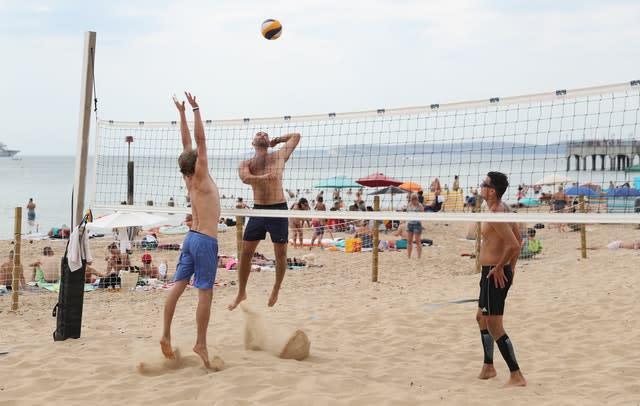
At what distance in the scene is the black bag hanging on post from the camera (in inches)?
228

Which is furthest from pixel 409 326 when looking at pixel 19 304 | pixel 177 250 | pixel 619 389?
pixel 177 250

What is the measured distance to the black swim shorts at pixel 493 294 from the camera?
4.70 metres

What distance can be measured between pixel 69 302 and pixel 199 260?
1713 millimetres

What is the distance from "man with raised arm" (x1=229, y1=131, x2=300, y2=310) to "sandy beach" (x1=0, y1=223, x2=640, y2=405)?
55cm

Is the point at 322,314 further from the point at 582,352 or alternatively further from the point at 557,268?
the point at 557,268

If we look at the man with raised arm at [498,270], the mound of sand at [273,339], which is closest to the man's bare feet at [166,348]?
the mound of sand at [273,339]

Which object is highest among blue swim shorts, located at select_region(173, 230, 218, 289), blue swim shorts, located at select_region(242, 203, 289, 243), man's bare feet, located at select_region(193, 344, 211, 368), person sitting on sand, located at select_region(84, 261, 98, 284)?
blue swim shorts, located at select_region(242, 203, 289, 243)

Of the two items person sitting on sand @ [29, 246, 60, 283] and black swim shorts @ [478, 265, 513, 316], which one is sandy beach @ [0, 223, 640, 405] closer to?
black swim shorts @ [478, 265, 513, 316]

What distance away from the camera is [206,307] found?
187 inches

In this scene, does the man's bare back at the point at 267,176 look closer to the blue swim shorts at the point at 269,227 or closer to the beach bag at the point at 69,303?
the blue swim shorts at the point at 269,227

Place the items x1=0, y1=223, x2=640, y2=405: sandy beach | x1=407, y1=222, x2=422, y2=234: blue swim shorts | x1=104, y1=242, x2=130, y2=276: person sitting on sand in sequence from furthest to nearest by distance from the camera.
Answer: x1=407, y1=222, x2=422, y2=234: blue swim shorts, x1=104, y1=242, x2=130, y2=276: person sitting on sand, x1=0, y1=223, x2=640, y2=405: sandy beach

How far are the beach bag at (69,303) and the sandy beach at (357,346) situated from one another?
14 centimetres

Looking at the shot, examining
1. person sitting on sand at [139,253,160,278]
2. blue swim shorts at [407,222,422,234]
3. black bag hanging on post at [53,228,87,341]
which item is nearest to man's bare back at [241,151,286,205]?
black bag hanging on post at [53,228,87,341]

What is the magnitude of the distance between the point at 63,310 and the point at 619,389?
177 inches
